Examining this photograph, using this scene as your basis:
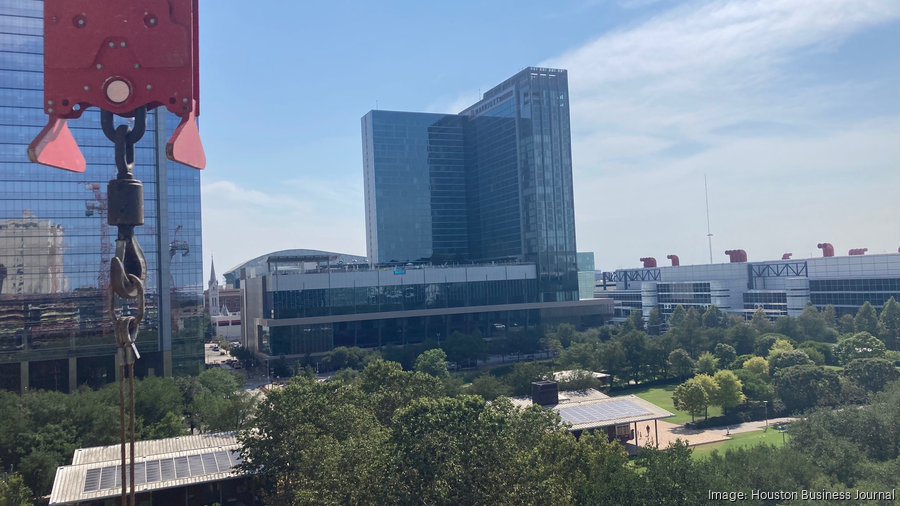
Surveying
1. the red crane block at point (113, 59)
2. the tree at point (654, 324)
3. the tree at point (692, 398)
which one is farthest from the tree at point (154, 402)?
the tree at point (654, 324)

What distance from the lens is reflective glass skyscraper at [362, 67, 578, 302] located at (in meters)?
92.8

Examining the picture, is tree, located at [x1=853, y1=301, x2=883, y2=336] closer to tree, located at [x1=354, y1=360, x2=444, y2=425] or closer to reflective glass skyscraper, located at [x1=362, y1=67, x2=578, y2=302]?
reflective glass skyscraper, located at [x1=362, y1=67, x2=578, y2=302]

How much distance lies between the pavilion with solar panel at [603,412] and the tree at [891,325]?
3954 cm

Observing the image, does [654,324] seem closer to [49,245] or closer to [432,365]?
[432,365]

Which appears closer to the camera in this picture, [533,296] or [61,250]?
[61,250]

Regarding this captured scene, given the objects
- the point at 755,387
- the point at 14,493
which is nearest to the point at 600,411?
the point at 755,387

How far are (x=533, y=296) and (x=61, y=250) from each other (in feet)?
194

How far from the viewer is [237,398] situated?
33.9 m

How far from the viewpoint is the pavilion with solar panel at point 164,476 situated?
22.9 meters

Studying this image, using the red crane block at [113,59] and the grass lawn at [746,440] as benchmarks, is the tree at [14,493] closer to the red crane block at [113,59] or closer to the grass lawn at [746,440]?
the red crane block at [113,59]

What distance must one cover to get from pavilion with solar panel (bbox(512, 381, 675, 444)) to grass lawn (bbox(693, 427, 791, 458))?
8.49ft

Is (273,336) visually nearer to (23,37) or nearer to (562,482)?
(23,37)

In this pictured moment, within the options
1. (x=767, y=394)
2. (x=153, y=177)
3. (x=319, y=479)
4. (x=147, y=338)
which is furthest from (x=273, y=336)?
(x=319, y=479)

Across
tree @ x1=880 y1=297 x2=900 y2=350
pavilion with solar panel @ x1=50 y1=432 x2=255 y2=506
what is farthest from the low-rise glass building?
pavilion with solar panel @ x1=50 y1=432 x2=255 y2=506
